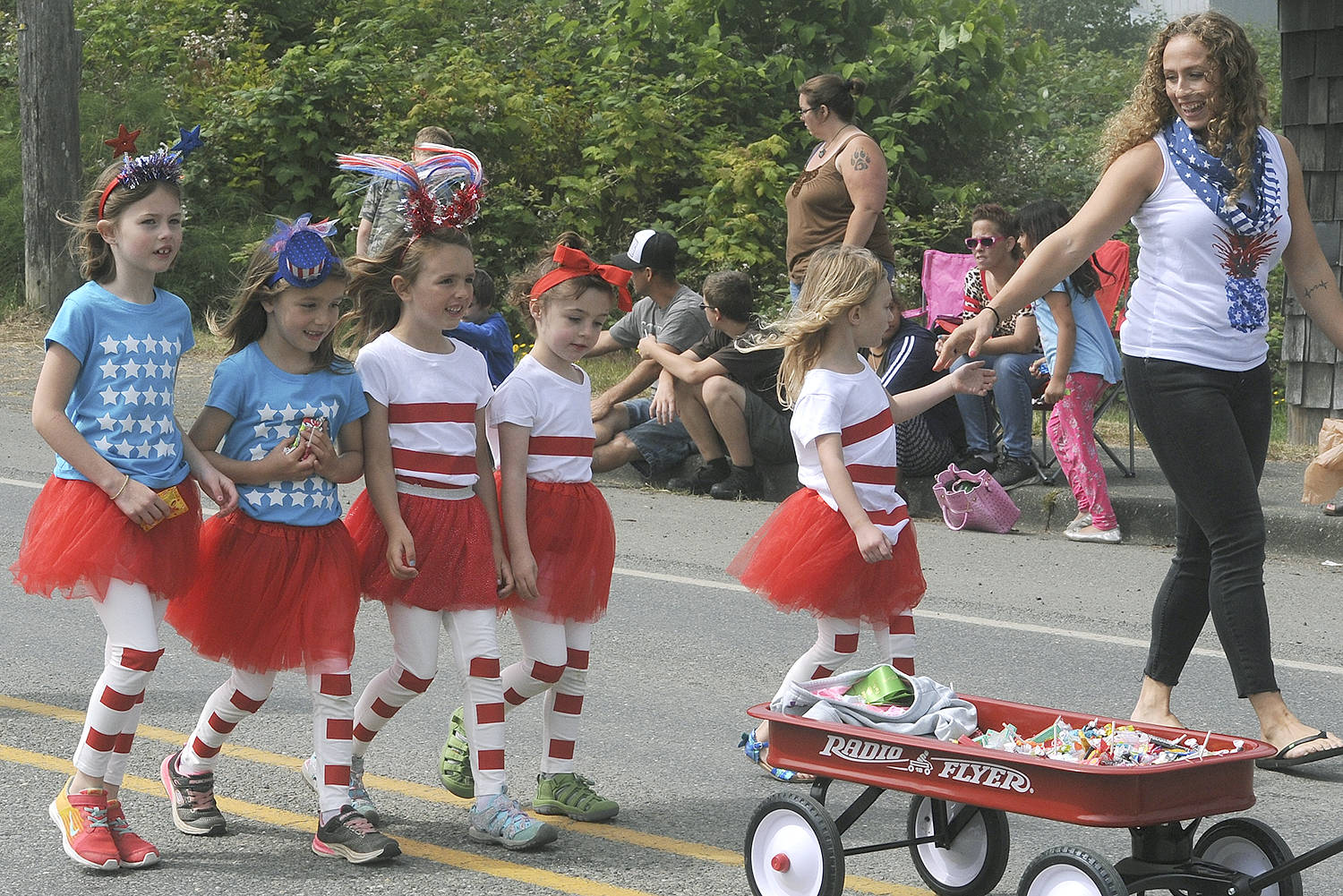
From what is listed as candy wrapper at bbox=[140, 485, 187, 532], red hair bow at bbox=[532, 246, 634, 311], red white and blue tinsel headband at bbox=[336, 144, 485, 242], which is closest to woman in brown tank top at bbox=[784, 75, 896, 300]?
red white and blue tinsel headband at bbox=[336, 144, 485, 242]

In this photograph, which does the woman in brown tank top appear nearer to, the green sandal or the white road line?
the white road line

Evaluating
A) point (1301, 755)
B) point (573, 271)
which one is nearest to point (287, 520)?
point (573, 271)

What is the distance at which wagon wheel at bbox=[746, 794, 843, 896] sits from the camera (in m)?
3.66

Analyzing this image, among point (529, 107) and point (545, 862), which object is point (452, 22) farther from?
point (545, 862)

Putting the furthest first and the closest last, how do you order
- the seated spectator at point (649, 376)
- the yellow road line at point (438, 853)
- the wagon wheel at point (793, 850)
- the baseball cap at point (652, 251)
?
the seated spectator at point (649, 376), the baseball cap at point (652, 251), the yellow road line at point (438, 853), the wagon wheel at point (793, 850)

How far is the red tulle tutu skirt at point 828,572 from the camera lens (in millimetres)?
4691

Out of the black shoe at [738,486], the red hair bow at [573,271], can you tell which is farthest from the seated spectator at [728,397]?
the red hair bow at [573,271]

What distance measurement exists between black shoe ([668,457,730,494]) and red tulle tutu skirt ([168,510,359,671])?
5864 millimetres

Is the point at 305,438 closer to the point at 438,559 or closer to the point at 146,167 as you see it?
the point at 438,559

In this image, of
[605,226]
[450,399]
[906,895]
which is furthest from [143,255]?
[605,226]

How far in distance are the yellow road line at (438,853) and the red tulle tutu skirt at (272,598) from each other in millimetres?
511

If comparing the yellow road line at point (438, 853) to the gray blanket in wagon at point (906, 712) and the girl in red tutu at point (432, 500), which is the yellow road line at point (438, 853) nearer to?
the girl in red tutu at point (432, 500)

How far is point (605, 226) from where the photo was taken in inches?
642

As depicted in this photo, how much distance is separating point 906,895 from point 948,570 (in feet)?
13.7
